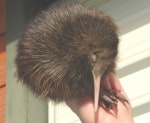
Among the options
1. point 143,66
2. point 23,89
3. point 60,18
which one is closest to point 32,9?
point 23,89

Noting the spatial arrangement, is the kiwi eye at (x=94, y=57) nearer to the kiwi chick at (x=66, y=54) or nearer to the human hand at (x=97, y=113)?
the kiwi chick at (x=66, y=54)

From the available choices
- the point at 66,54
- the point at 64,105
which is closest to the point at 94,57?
the point at 66,54

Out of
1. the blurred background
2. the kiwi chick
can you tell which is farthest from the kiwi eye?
the blurred background

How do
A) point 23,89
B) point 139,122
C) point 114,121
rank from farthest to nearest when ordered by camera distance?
point 23,89
point 139,122
point 114,121

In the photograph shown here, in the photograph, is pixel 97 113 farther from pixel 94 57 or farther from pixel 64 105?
pixel 64 105

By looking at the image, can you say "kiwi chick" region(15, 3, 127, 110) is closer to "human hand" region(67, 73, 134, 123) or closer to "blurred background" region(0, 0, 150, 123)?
"human hand" region(67, 73, 134, 123)

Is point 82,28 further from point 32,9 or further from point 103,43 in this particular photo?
point 32,9
